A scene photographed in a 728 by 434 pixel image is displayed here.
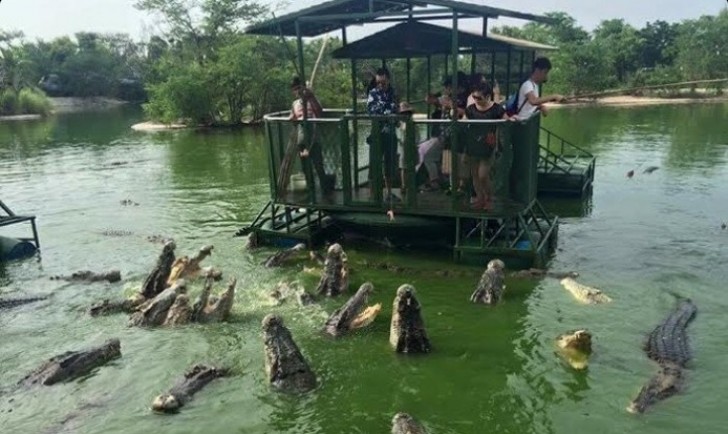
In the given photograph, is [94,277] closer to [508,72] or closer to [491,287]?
[491,287]

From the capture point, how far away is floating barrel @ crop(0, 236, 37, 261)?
1381cm

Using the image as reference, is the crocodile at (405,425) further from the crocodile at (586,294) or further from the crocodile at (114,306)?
the crocodile at (114,306)

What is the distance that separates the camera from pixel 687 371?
7.99 m

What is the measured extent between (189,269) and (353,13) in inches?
224

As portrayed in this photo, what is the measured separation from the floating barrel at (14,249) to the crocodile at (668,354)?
12.3m

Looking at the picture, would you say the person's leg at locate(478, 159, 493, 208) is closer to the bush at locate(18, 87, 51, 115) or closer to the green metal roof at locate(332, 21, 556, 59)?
the green metal roof at locate(332, 21, 556, 59)

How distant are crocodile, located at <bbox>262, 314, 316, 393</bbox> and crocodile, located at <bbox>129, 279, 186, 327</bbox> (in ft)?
8.76

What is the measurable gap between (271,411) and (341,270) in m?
4.03

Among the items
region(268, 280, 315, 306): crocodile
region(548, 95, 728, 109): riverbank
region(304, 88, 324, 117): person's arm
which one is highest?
region(304, 88, 324, 117): person's arm

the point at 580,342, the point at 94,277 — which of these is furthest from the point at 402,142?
the point at 94,277

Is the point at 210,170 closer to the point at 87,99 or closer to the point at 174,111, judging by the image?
the point at 174,111

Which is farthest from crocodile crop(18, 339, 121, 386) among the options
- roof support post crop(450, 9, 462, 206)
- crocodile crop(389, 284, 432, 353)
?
roof support post crop(450, 9, 462, 206)

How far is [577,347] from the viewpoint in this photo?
8.60 meters

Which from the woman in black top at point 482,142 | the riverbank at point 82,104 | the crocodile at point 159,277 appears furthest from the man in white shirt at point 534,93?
the riverbank at point 82,104
